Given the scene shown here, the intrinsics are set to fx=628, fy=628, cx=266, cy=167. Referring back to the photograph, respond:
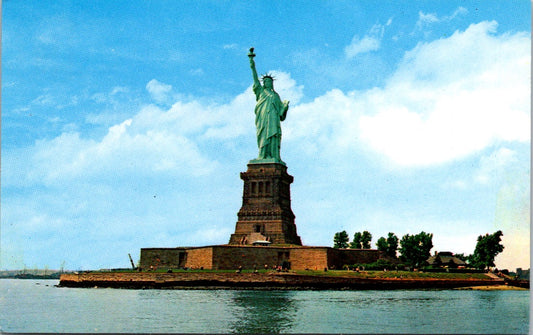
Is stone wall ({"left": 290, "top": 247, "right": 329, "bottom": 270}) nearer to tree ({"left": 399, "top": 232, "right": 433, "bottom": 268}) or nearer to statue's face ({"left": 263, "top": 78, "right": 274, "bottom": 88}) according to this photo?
tree ({"left": 399, "top": 232, "right": 433, "bottom": 268})

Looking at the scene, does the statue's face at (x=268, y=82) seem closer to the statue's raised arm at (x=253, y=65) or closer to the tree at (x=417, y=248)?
the statue's raised arm at (x=253, y=65)

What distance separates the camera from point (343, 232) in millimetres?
88188

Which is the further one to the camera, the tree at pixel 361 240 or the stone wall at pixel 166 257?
the tree at pixel 361 240

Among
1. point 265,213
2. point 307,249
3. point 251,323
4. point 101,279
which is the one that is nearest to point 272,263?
point 307,249

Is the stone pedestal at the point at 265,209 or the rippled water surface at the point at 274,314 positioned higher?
the stone pedestal at the point at 265,209

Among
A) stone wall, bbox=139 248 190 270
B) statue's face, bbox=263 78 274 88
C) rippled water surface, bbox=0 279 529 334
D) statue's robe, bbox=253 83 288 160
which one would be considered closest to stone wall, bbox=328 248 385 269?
statue's robe, bbox=253 83 288 160

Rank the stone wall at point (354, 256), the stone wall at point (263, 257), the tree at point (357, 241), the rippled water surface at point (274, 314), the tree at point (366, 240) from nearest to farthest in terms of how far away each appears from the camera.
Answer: the rippled water surface at point (274, 314) < the stone wall at point (263, 257) < the stone wall at point (354, 256) < the tree at point (366, 240) < the tree at point (357, 241)

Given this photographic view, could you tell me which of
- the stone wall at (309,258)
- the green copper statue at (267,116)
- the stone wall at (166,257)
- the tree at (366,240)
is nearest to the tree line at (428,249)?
the tree at (366,240)

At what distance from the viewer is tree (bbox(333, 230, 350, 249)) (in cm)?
8812

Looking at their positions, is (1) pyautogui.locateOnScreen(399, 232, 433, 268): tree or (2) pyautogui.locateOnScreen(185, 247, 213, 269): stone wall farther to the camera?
(1) pyautogui.locateOnScreen(399, 232, 433, 268): tree

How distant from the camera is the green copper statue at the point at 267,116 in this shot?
266ft

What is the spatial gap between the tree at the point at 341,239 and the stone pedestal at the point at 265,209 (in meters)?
9.48

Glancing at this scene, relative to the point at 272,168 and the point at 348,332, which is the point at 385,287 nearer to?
the point at 272,168

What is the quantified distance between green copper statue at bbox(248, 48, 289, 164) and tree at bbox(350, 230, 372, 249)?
1577cm
